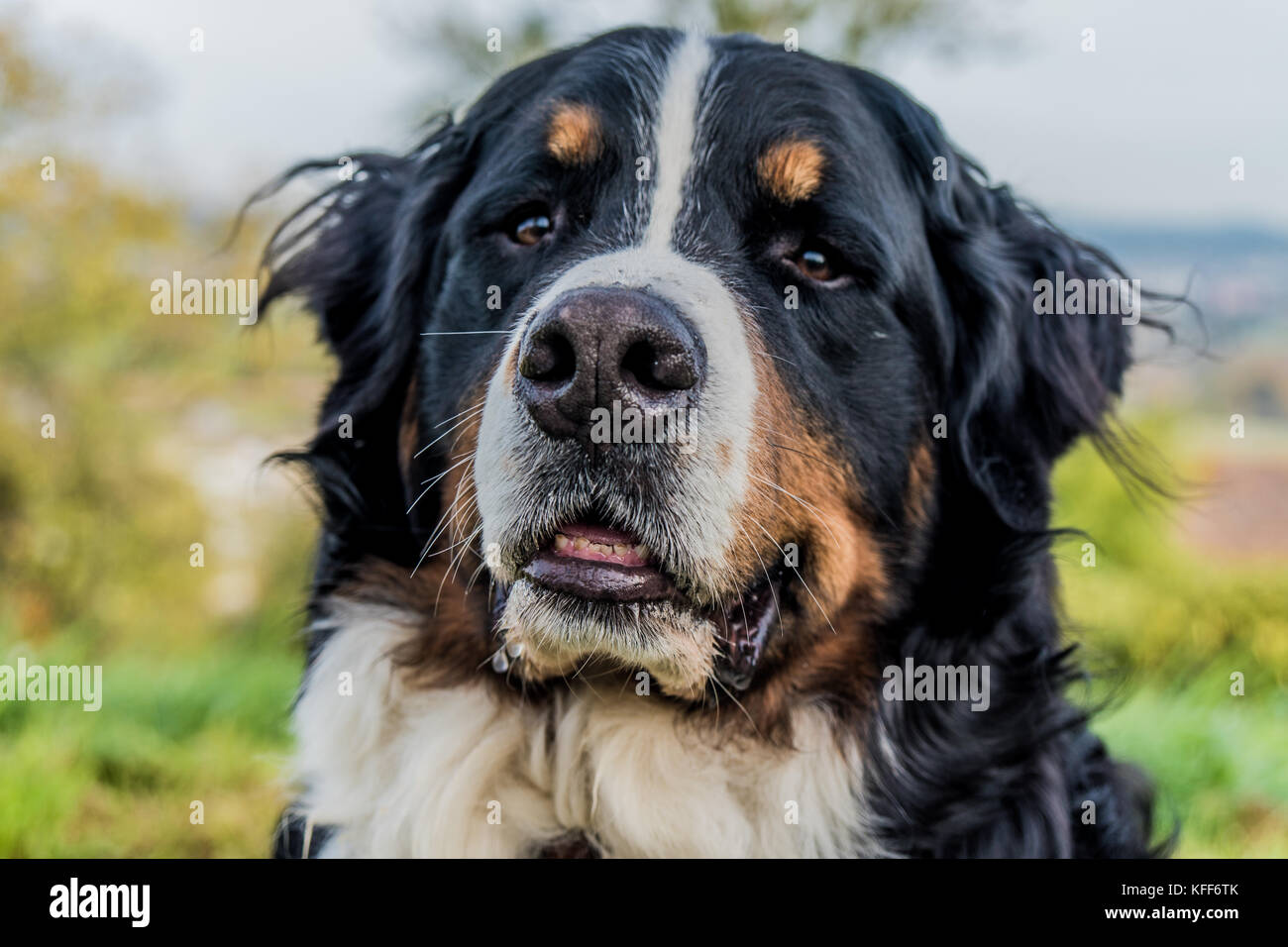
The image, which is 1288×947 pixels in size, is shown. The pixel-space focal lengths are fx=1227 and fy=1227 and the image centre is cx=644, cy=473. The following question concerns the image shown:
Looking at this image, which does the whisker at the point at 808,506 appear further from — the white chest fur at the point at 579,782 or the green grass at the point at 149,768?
the green grass at the point at 149,768

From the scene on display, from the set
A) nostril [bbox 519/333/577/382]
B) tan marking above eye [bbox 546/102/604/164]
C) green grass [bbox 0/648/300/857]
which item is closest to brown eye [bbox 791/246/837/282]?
tan marking above eye [bbox 546/102/604/164]

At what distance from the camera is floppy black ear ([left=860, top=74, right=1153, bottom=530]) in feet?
11.3

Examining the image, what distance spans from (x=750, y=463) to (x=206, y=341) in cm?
1258

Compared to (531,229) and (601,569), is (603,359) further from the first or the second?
(531,229)

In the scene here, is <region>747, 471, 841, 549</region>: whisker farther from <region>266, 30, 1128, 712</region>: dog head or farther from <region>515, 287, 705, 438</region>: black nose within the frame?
<region>515, 287, 705, 438</region>: black nose

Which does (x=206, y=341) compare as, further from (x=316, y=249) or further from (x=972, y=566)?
(x=972, y=566)

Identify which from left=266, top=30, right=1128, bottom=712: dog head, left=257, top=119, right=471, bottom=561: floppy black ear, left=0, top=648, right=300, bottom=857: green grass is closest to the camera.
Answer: left=266, top=30, right=1128, bottom=712: dog head

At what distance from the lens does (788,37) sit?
3.55 m

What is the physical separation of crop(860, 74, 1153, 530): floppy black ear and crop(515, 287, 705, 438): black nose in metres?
1.12

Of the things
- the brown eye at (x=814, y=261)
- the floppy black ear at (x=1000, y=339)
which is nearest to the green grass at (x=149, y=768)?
the brown eye at (x=814, y=261)

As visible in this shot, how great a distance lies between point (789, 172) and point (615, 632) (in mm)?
1256

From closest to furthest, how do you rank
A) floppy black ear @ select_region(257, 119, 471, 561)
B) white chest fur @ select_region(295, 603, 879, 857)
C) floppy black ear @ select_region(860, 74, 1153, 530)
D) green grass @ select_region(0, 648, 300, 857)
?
white chest fur @ select_region(295, 603, 879, 857) < floppy black ear @ select_region(860, 74, 1153, 530) < floppy black ear @ select_region(257, 119, 471, 561) < green grass @ select_region(0, 648, 300, 857)

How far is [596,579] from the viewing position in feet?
9.09
